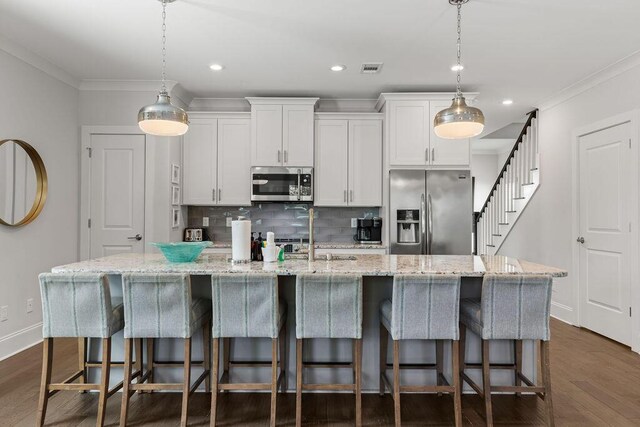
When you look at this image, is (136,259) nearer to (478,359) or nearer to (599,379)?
(478,359)

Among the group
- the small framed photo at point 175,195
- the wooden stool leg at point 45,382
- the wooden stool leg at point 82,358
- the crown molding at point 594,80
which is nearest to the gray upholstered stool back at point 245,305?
the wooden stool leg at point 45,382

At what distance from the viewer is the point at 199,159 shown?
193 inches

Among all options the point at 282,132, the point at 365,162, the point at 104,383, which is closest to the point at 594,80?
the point at 365,162

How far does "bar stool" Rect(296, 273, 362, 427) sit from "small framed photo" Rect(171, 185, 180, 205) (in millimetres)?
2939

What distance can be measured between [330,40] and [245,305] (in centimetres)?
237

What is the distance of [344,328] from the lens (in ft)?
7.33

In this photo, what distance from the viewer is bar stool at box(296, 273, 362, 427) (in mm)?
2197

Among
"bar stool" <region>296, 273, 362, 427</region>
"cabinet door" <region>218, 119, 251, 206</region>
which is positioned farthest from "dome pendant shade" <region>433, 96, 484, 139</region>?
"cabinet door" <region>218, 119, 251, 206</region>

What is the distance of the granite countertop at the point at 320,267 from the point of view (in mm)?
2295

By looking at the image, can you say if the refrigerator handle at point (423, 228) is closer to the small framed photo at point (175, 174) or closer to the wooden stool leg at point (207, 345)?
the wooden stool leg at point (207, 345)

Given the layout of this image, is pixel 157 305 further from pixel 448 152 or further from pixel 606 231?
pixel 606 231

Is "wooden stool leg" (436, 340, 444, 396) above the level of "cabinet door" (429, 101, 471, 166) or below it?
below

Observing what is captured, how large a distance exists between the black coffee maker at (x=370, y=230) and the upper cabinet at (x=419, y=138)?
0.77 m

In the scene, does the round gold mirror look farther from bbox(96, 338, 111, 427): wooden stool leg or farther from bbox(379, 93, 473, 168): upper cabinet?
bbox(379, 93, 473, 168): upper cabinet
